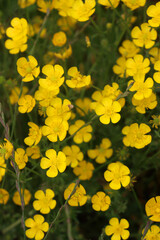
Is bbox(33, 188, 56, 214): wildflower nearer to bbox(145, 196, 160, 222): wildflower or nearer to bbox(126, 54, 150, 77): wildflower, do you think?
bbox(145, 196, 160, 222): wildflower

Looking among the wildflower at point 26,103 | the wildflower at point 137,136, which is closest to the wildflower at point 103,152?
the wildflower at point 137,136

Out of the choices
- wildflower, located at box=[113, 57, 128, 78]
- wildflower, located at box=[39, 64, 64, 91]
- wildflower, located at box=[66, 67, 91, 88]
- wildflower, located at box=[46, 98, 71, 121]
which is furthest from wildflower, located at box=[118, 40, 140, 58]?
wildflower, located at box=[46, 98, 71, 121]

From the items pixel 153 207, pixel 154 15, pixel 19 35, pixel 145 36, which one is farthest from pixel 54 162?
pixel 154 15

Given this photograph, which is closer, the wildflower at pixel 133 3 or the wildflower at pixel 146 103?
the wildflower at pixel 146 103

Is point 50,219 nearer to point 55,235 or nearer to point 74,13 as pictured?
point 55,235

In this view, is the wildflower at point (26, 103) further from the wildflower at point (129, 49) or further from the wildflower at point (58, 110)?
the wildflower at point (129, 49)
